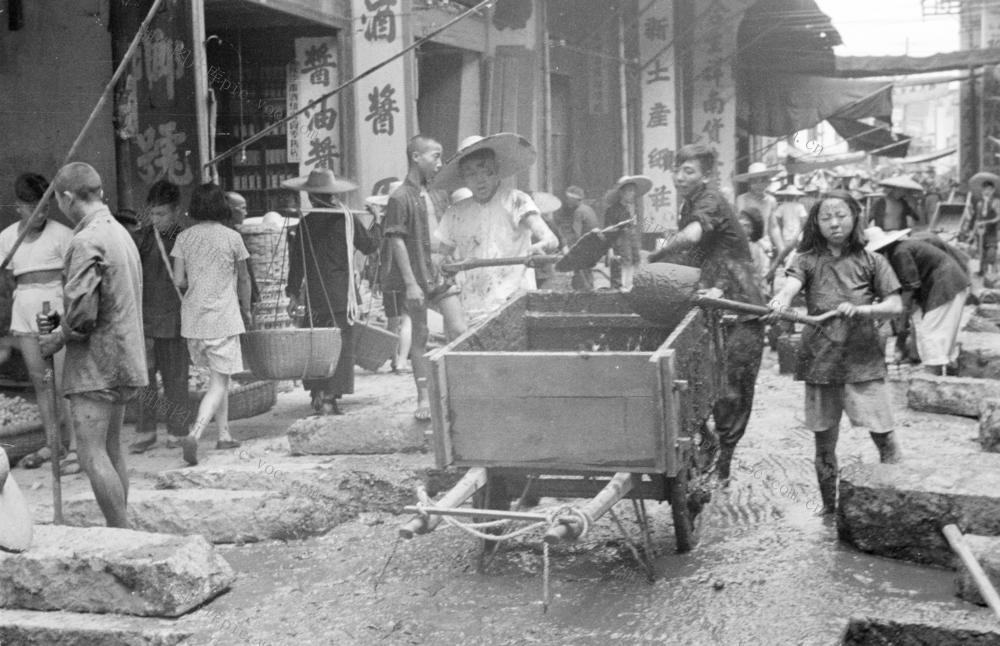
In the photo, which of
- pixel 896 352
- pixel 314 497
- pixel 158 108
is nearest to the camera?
pixel 314 497

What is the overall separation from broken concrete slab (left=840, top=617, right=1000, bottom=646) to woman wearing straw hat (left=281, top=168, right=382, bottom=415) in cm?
532

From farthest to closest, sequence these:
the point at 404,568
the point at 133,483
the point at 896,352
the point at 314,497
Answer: the point at 896,352 < the point at 133,483 < the point at 314,497 < the point at 404,568

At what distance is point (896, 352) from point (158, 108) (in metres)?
7.05

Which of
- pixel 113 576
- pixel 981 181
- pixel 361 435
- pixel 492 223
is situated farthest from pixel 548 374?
pixel 981 181

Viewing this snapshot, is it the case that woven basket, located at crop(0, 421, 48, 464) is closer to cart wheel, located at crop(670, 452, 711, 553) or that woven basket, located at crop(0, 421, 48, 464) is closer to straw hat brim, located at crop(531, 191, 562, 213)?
cart wheel, located at crop(670, 452, 711, 553)

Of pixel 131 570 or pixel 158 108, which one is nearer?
pixel 131 570

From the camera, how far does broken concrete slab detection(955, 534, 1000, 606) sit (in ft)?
14.6

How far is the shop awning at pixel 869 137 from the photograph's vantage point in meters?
27.4

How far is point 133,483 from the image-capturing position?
7262 mm

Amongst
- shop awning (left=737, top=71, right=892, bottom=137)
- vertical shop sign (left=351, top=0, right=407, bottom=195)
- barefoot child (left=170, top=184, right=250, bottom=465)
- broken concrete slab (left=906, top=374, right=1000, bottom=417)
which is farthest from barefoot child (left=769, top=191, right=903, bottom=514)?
shop awning (left=737, top=71, right=892, bottom=137)

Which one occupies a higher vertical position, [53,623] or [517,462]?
[517,462]

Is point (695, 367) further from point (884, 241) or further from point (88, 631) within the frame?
point (884, 241)

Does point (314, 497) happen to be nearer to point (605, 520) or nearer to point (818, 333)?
point (605, 520)

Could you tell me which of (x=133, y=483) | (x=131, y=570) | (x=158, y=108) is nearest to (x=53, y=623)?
(x=131, y=570)
